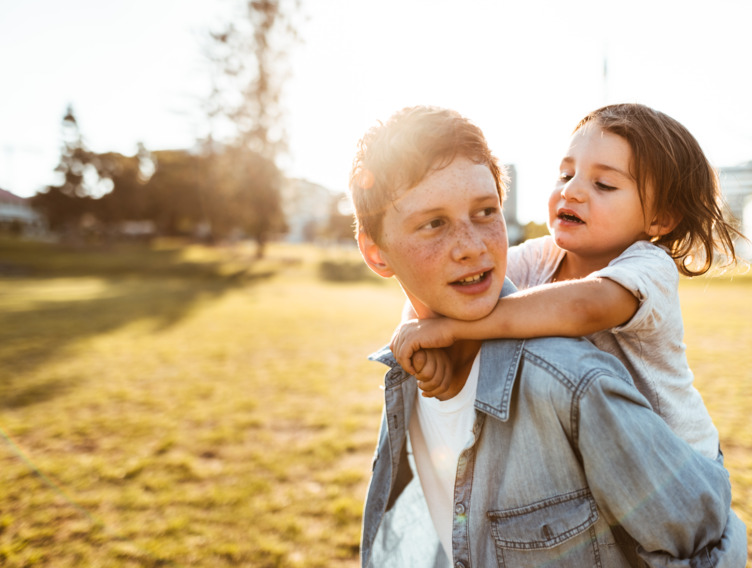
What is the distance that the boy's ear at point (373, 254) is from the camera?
1858 mm

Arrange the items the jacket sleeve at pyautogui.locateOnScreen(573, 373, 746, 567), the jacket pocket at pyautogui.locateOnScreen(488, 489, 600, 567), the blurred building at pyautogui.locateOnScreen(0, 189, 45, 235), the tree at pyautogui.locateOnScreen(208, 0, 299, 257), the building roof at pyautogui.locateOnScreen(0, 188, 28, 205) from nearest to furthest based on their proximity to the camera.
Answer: the jacket sleeve at pyautogui.locateOnScreen(573, 373, 746, 567) < the jacket pocket at pyautogui.locateOnScreen(488, 489, 600, 567) < the tree at pyautogui.locateOnScreen(208, 0, 299, 257) < the blurred building at pyautogui.locateOnScreen(0, 189, 45, 235) < the building roof at pyautogui.locateOnScreen(0, 188, 28, 205)

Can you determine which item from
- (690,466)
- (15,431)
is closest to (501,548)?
(690,466)

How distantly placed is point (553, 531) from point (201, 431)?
4.73 metres

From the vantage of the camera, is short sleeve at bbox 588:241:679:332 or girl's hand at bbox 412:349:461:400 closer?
short sleeve at bbox 588:241:679:332

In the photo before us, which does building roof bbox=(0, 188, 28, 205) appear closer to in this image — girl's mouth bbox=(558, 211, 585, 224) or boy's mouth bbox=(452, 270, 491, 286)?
girl's mouth bbox=(558, 211, 585, 224)

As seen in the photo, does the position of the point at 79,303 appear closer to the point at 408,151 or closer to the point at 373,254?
the point at 373,254

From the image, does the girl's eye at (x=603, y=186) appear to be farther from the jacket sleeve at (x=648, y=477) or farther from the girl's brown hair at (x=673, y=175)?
the jacket sleeve at (x=648, y=477)

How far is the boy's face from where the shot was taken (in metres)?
1.54

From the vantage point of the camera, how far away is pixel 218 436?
5.14m

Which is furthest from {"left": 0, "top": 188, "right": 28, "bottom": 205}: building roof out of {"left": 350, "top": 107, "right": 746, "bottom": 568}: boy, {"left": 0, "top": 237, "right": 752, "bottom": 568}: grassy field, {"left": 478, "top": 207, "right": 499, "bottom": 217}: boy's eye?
{"left": 478, "top": 207, "right": 499, "bottom": 217}: boy's eye

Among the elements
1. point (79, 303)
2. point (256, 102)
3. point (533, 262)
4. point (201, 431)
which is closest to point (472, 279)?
point (533, 262)

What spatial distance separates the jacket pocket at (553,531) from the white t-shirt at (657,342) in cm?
52

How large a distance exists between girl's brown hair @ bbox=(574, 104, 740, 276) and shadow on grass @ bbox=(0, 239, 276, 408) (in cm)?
726

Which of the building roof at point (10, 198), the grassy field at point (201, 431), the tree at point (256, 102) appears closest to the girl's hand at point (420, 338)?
the grassy field at point (201, 431)
